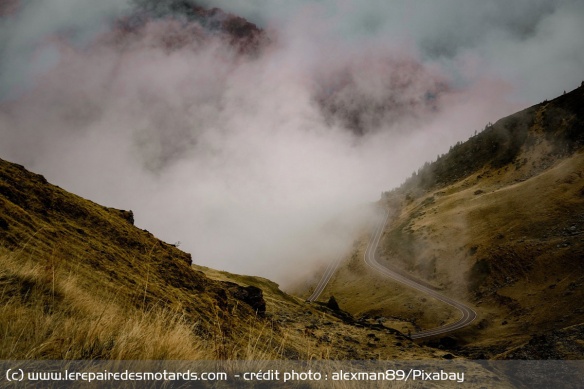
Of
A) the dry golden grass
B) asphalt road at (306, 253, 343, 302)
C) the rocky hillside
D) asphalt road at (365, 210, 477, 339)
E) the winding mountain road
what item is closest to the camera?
the dry golden grass

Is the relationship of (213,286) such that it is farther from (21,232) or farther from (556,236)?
(556,236)

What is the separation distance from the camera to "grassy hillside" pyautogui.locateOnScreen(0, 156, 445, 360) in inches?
144

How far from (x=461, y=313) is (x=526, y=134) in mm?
129361

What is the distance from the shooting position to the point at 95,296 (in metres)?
6.78

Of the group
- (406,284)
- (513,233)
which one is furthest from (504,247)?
(406,284)

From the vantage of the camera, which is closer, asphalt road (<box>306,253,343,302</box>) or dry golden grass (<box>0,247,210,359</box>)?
dry golden grass (<box>0,247,210,359</box>)

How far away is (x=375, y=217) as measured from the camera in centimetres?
19738

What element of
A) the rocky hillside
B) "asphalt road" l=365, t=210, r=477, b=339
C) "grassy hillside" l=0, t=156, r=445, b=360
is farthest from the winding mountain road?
"grassy hillside" l=0, t=156, r=445, b=360

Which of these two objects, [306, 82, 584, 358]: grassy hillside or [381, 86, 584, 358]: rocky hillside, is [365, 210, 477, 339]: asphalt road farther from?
[381, 86, 584, 358]: rocky hillside

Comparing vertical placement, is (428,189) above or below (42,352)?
above

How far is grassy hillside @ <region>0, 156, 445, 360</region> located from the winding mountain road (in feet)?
217

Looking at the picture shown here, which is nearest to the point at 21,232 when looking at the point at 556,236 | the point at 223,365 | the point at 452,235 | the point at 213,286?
the point at 223,365

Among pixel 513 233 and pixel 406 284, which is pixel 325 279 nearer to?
pixel 406 284

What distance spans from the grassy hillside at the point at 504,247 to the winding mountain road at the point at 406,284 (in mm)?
3093
